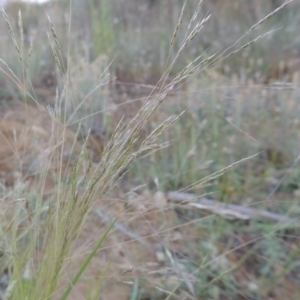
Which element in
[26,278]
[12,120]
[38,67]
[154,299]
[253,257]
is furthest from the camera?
[38,67]

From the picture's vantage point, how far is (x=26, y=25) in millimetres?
6371

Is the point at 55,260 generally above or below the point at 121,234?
above

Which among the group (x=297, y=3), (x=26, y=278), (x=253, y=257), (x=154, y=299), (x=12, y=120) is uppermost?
(x=26, y=278)

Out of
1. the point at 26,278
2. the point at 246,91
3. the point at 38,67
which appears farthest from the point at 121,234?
the point at 38,67

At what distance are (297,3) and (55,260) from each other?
6.24m

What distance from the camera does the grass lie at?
90 centimetres

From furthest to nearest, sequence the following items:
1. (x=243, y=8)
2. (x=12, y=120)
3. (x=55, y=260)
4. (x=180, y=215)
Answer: (x=243, y=8), (x=12, y=120), (x=180, y=215), (x=55, y=260)

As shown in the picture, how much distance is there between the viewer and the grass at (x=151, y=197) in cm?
90

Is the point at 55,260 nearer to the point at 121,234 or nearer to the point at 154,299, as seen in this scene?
the point at 154,299

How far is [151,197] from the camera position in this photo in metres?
1.68

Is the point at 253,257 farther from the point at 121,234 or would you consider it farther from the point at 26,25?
the point at 26,25

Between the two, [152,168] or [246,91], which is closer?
[152,168]

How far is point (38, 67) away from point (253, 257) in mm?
2661

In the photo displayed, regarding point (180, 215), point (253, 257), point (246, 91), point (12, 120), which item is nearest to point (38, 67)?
point (12, 120)
